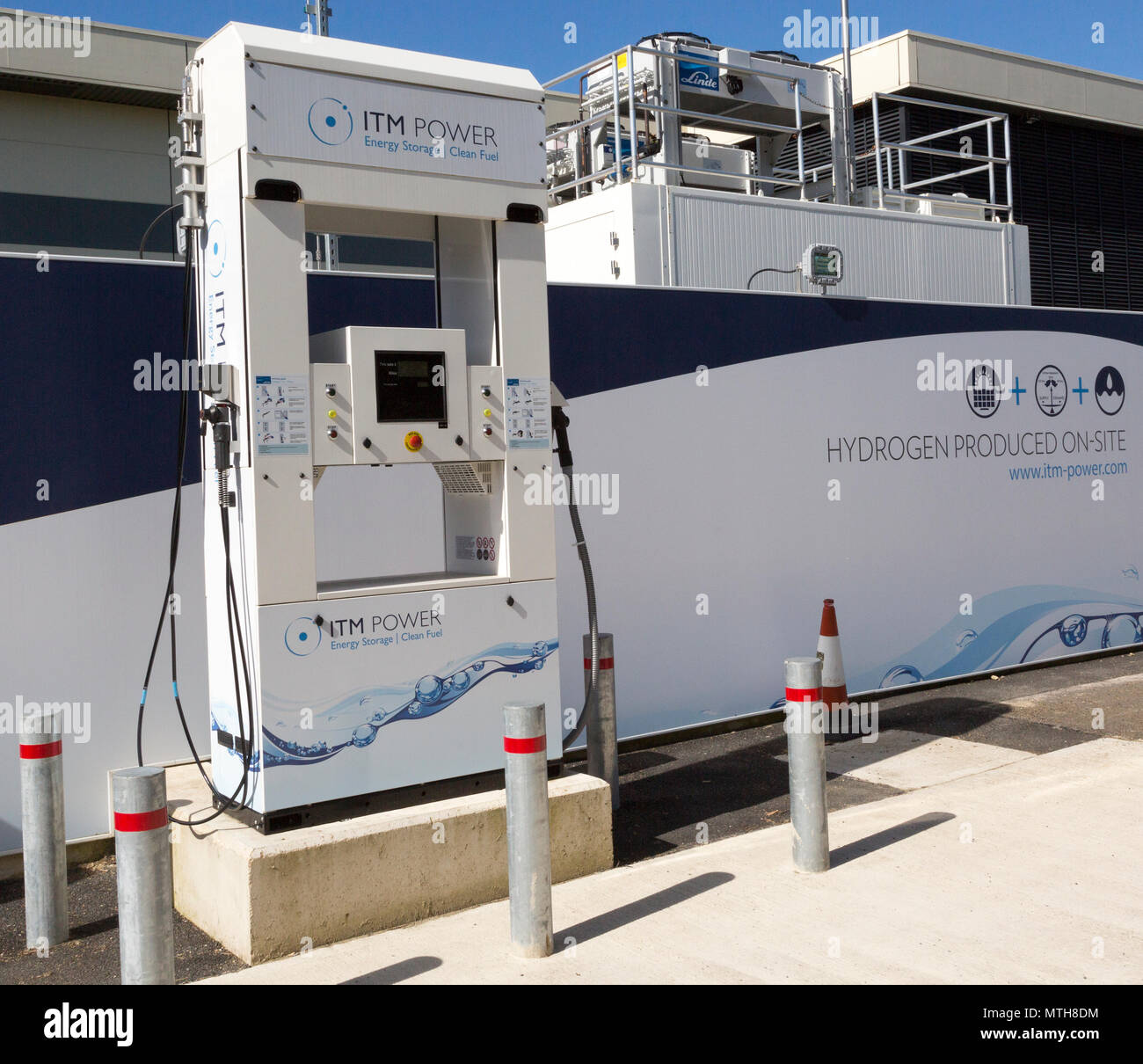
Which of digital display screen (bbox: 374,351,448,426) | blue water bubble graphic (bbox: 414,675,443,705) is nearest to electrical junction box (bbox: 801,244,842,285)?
digital display screen (bbox: 374,351,448,426)

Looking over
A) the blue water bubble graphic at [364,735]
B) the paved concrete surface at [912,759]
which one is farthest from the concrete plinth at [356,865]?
the paved concrete surface at [912,759]

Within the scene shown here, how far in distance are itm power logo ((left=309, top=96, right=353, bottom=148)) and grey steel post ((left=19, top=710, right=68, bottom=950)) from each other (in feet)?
9.43

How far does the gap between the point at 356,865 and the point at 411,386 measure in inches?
84.4

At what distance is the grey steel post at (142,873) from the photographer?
3.97 m

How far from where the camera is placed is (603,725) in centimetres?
669

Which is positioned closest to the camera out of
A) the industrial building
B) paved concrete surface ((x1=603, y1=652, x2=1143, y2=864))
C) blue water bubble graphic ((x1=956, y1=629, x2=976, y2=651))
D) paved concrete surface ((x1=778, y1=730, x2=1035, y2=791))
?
paved concrete surface ((x1=603, y1=652, x2=1143, y2=864))

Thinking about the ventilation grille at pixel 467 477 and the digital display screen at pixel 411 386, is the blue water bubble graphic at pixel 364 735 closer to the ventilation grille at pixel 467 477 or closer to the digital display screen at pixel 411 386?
the ventilation grille at pixel 467 477

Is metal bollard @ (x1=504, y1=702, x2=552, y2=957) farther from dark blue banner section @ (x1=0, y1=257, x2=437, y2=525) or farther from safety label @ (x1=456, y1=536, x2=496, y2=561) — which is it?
dark blue banner section @ (x1=0, y1=257, x2=437, y2=525)

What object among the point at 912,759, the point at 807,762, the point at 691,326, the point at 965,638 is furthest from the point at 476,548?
the point at 965,638

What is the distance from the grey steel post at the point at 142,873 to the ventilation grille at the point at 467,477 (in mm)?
2263
